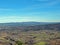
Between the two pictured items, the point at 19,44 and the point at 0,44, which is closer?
the point at 19,44

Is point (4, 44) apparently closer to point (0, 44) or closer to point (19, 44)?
point (0, 44)

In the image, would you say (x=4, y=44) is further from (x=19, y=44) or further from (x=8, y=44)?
(x=19, y=44)

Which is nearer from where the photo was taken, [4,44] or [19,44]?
[19,44]

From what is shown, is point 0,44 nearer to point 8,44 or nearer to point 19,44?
point 8,44

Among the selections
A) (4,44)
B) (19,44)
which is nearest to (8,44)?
(4,44)

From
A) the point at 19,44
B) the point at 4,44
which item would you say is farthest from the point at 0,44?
the point at 19,44
